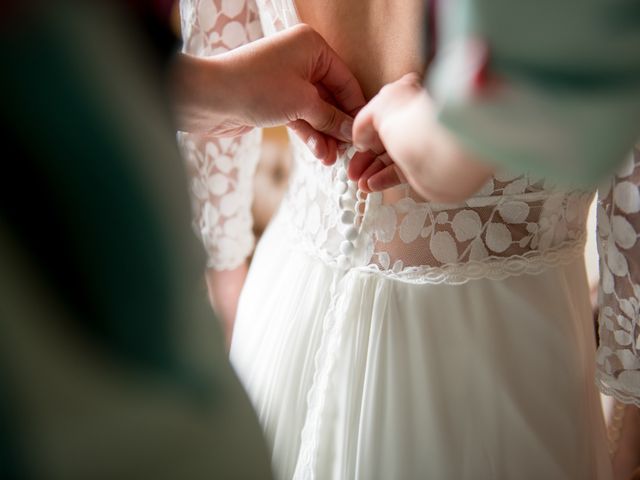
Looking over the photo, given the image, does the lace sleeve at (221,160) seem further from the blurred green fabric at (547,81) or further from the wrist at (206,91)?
the blurred green fabric at (547,81)

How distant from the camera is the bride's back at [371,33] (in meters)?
0.54

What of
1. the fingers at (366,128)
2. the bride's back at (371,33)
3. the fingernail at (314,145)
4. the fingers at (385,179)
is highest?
the bride's back at (371,33)

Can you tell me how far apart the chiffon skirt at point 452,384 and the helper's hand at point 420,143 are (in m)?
0.20

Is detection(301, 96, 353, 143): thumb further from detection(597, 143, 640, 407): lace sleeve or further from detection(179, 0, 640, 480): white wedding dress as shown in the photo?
detection(597, 143, 640, 407): lace sleeve

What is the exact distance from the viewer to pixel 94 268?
0.21 meters

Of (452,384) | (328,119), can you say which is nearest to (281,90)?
(328,119)

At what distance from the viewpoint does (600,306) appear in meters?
0.61

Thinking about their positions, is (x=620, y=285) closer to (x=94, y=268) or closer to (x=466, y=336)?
(x=466, y=336)

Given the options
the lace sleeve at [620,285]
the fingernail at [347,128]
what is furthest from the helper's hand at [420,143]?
the lace sleeve at [620,285]

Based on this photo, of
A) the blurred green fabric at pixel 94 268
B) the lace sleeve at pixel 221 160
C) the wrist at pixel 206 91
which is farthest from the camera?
the lace sleeve at pixel 221 160

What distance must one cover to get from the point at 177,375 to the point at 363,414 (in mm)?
381

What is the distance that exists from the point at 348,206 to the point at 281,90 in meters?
0.14

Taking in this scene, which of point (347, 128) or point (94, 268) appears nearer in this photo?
point (94, 268)

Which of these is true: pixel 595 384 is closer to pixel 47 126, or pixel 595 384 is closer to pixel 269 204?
pixel 47 126
